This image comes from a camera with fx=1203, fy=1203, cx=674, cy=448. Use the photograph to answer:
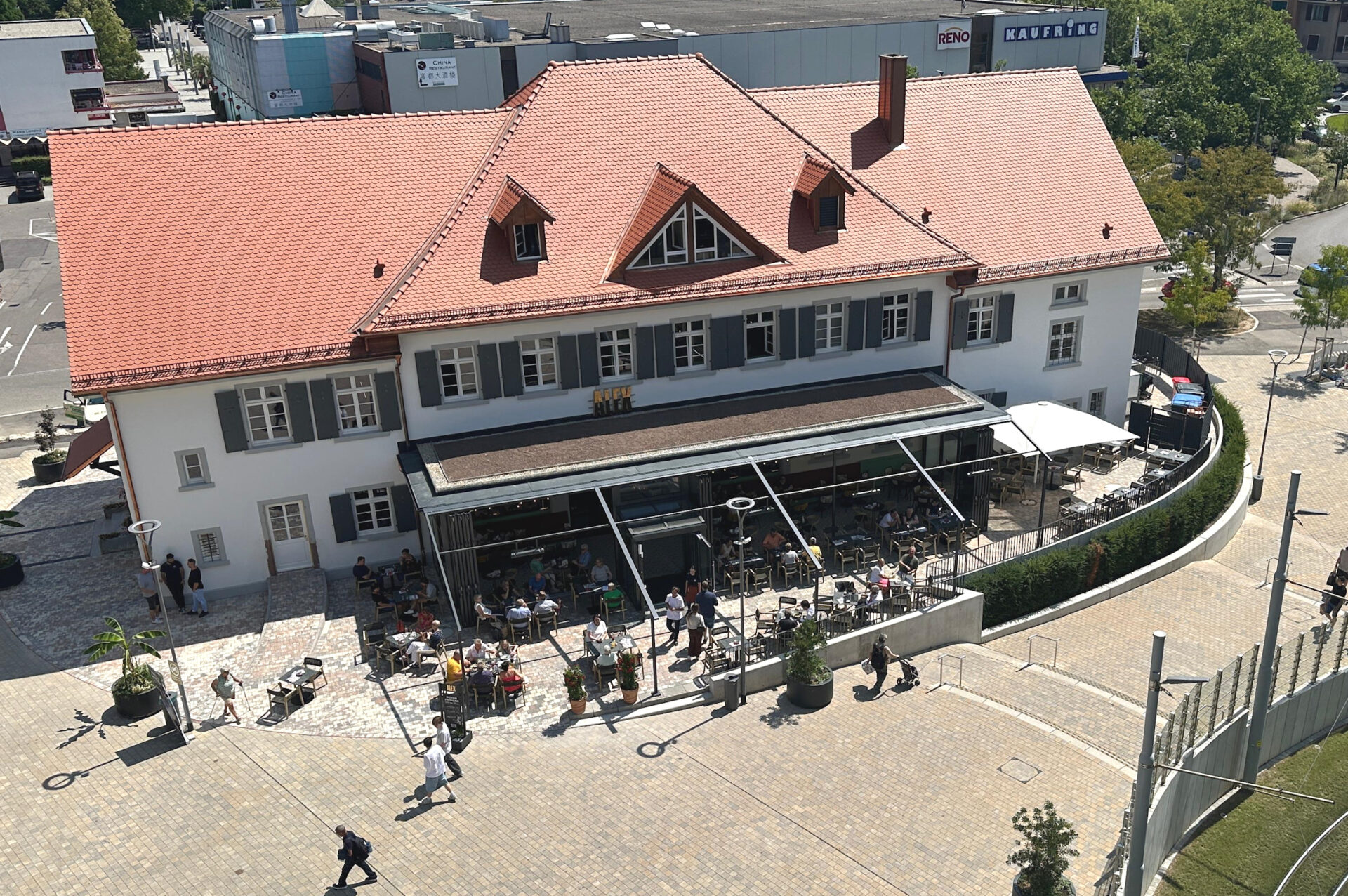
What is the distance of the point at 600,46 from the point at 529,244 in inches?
1600

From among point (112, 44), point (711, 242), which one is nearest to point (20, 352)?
point (711, 242)

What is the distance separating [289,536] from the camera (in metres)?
29.0

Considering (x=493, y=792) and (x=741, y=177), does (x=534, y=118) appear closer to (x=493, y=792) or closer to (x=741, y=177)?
(x=741, y=177)

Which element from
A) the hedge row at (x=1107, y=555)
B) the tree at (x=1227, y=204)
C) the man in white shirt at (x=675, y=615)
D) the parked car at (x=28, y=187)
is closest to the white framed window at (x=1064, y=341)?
the hedge row at (x=1107, y=555)

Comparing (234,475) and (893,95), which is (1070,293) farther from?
(234,475)

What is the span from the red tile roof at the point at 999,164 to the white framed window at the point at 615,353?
373 inches

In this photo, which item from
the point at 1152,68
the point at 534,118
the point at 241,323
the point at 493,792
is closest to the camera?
the point at 493,792

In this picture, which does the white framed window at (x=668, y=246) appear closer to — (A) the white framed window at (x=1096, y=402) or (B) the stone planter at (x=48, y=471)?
(A) the white framed window at (x=1096, y=402)

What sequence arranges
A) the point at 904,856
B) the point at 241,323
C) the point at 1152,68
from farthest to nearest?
the point at 1152,68
the point at 241,323
the point at 904,856

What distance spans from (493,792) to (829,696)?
716 centimetres

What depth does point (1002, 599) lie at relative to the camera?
93.7ft

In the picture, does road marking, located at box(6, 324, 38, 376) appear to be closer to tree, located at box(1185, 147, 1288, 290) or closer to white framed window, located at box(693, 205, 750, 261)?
white framed window, located at box(693, 205, 750, 261)

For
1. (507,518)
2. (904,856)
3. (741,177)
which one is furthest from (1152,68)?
(904,856)

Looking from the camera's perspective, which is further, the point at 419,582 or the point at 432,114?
the point at 432,114
